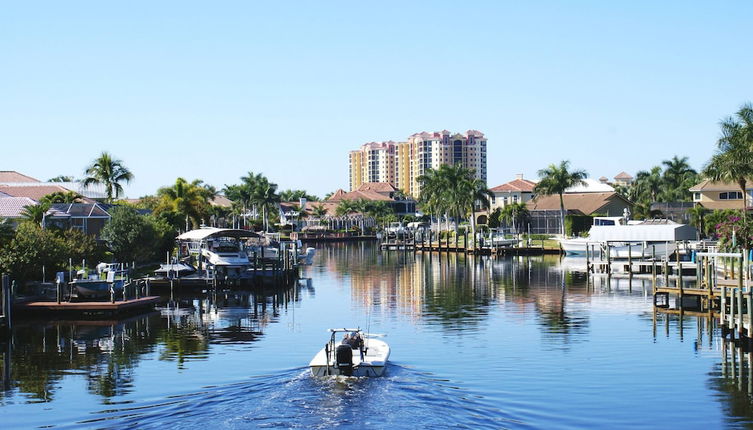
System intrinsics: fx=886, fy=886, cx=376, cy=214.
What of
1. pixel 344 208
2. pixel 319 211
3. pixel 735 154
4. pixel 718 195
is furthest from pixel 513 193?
pixel 735 154

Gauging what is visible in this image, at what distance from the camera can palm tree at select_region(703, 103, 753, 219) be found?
66312mm

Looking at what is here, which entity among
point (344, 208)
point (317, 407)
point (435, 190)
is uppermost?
point (435, 190)

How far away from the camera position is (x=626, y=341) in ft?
121

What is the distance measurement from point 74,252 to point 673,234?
48551 millimetres

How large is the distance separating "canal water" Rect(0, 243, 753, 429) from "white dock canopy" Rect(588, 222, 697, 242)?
74.3 ft

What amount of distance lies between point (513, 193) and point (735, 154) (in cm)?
7100

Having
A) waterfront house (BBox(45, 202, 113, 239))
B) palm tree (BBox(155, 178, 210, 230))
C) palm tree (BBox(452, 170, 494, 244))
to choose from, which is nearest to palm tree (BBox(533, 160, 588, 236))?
palm tree (BBox(452, 170, 494, 244))

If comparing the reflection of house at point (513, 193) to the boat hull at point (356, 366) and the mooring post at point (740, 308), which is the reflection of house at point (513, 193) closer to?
the mooring post at point (740, 308)

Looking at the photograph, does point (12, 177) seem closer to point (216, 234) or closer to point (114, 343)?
point (216, 234)

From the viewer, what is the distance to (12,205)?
7325 centimetres

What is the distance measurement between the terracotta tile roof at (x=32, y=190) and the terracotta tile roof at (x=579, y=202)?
61.2 m

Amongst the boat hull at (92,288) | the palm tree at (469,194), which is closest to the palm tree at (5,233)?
the boat hull at (92,288)

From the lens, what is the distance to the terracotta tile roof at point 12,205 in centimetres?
7078

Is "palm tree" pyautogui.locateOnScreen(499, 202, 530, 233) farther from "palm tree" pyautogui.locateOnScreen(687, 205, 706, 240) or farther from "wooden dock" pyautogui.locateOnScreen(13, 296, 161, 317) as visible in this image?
"wooden dock" pyautogui.locateOnScreen(13, 296, 161, 317)
